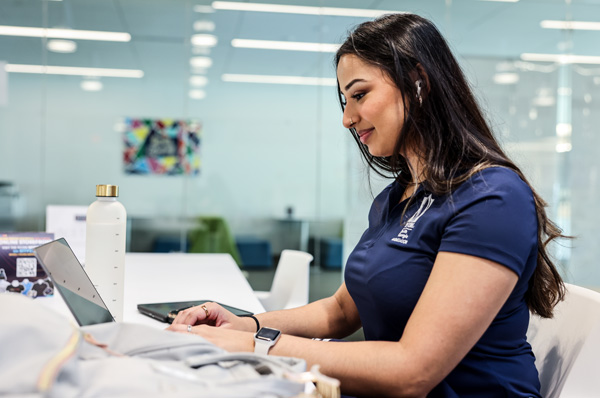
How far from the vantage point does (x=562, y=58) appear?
5020 mm

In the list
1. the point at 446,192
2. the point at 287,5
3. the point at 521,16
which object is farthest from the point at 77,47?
the point at 446,192

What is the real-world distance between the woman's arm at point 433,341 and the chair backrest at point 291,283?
1.39 metres

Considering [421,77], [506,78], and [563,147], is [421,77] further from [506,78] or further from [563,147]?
[563,147]

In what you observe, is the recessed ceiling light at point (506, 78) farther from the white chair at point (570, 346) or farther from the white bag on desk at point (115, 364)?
the white bag on desk at point (115, 364)

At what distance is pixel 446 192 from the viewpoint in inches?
41.9

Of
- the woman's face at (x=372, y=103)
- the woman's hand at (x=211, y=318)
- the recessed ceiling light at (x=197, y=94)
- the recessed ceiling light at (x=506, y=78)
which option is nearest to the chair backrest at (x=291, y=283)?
the woman's hand at (x=211, y=318)

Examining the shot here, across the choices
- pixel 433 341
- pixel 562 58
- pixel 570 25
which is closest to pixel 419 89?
pixel 433 341

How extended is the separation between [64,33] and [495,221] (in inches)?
180

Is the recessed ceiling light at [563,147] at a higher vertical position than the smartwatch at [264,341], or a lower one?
higher

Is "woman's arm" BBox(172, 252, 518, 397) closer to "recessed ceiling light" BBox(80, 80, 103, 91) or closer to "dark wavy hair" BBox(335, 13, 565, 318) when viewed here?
"dark wavy hair" BBox(335, 13, 565, 318)

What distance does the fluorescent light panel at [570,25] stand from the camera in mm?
5031

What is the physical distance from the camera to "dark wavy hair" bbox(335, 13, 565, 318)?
1106 millimetres

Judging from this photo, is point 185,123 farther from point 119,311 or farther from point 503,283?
point 503,283

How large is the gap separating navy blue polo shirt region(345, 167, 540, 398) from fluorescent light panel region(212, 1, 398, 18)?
403 cm
